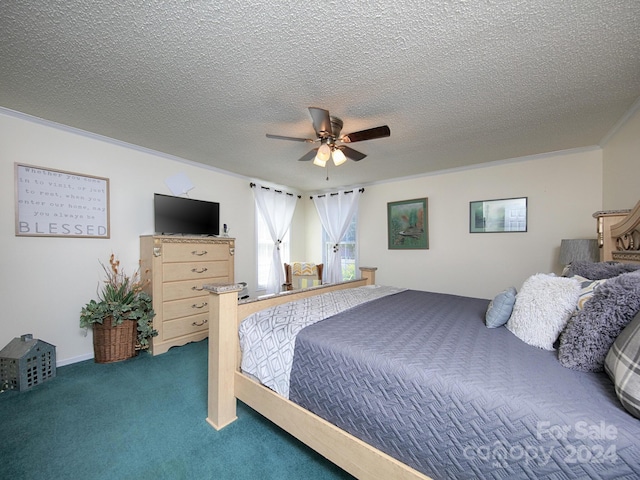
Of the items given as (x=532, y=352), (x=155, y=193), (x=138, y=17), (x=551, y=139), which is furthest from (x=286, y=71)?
(x=551, y=139)

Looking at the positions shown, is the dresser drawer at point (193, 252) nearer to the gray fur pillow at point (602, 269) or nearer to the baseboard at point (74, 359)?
the baseboard at point (74, 359)

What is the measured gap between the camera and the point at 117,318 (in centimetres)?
246

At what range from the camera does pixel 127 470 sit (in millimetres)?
1310

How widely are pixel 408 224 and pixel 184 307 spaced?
3403 millimetres

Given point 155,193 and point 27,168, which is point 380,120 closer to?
point 155,193

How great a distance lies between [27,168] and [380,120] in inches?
129

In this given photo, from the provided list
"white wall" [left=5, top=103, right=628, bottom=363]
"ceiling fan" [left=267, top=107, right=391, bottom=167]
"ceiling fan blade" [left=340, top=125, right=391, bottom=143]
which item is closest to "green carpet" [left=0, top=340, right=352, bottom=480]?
"white wall" [left=5, top=103, right=628, bottom=363]

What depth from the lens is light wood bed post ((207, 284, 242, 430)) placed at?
1.52 m

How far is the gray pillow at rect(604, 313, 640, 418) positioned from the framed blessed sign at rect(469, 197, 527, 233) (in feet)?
9.38

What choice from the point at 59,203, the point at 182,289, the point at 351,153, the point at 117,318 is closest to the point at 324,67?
the point at 351,153

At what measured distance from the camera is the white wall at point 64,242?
219cm

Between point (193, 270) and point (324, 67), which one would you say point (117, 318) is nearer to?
Answer: point (193, 270)

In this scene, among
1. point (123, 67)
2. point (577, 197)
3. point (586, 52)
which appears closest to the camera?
point (586, 52)

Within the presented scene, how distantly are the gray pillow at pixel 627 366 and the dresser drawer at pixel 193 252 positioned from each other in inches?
130
